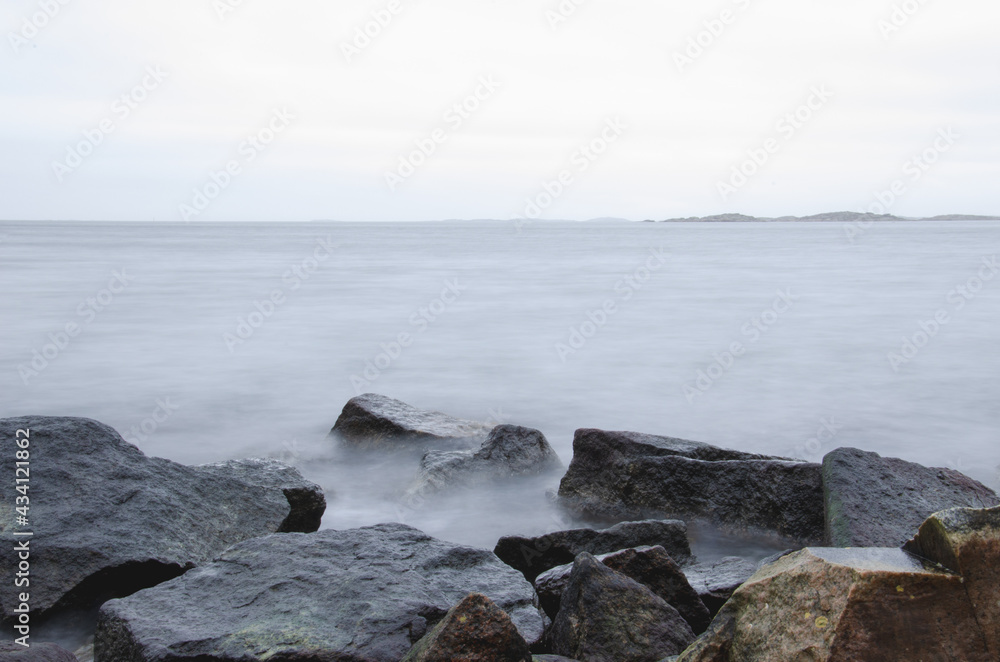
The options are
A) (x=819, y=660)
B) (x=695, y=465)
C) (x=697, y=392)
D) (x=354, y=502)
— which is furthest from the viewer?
(x=697, y=392)

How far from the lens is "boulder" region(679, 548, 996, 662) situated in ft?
6.91

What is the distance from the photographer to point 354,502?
5711mm

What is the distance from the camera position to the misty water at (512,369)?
7.16 meters

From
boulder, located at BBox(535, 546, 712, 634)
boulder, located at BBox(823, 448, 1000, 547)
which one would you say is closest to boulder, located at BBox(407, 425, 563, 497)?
boulder, located at BBox(823, 448, 1000, 547)

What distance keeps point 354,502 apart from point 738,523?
264 cm

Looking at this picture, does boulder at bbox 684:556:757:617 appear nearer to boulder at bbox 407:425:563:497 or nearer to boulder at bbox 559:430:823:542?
boulder at bbox 559:430:823:542

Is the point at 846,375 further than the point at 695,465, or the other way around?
the point at 846,375

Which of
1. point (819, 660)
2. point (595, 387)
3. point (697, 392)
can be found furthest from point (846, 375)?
point (819, 660)

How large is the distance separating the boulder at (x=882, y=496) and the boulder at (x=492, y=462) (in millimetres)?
2310

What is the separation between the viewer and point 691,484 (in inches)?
197

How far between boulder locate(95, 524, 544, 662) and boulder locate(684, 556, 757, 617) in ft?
2.51

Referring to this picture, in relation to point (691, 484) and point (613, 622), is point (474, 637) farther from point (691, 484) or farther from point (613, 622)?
point (691, 484)

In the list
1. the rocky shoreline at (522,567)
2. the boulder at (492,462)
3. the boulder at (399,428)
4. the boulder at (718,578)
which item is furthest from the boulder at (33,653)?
the boulder at (399,428)

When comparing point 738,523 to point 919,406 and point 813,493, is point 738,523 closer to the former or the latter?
point 813,493
